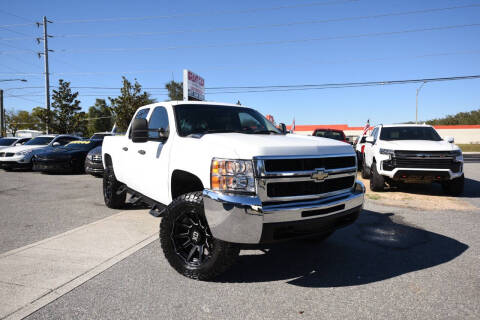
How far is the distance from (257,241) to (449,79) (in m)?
30.0

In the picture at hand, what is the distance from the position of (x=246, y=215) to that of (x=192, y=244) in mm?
928

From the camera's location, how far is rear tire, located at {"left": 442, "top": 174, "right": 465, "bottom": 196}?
24.6ft

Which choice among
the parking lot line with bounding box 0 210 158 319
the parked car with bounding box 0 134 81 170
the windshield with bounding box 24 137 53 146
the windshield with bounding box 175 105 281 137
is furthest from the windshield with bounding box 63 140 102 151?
the windshield with bounding box 175 105 281 137

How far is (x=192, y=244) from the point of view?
3.30 m

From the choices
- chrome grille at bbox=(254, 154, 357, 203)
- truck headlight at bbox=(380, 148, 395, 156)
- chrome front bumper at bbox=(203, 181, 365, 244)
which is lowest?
chrome front bumper at bbox=(203, 181, 365, 244)

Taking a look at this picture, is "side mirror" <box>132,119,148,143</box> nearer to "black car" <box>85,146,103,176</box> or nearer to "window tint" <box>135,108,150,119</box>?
"window tint" <box>135,108,150,119</box>

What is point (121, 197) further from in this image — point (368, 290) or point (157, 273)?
point (368, 290)

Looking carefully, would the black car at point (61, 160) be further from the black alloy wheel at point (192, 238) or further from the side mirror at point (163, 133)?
the black alloy wheel at point (192, 238)

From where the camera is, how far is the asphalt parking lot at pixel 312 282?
2600mm

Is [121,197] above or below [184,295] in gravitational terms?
above

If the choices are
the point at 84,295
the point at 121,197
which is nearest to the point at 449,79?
the point at 121,197

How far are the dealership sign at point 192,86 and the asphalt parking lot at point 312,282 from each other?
17.0 m

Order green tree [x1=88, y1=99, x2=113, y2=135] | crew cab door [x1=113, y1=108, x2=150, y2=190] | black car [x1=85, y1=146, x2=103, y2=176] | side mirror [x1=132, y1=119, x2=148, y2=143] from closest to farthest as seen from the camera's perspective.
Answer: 1. side mirror [x1=132, y1=119, x2=148, y2=143]
2. crew cab door [x1=113, y1=108, x2=150, y2=190]
3. black car [x1=85, y1=146, x2=103, y2=176]
4. green tree [x1=88, y1=99, x2=113, y2=135]

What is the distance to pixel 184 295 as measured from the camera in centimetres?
286
